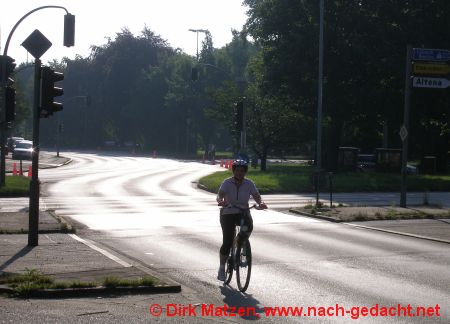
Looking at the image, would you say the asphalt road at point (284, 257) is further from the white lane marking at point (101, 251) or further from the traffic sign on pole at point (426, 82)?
the traffic sign on pole at point (426, 82)

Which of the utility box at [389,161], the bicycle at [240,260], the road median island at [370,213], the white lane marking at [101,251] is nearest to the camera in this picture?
the bicycle at [240,260]

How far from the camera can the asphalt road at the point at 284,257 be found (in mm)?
9578

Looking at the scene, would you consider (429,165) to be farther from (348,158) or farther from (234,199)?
(234,199)

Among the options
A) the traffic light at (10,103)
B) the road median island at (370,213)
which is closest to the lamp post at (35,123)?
the traffic light at (10,103)

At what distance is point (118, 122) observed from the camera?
101312 millimetres

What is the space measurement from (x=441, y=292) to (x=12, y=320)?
5.18m

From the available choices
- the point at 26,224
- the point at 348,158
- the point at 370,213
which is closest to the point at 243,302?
the point at 26,224

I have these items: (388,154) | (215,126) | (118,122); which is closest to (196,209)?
(388,154)

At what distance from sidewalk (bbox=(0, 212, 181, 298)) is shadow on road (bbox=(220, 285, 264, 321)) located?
0.66 metres

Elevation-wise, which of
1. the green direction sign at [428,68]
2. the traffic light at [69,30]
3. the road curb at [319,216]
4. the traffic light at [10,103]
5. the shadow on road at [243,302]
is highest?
the traffic light at [69,30]

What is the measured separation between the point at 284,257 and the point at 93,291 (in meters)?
4.59

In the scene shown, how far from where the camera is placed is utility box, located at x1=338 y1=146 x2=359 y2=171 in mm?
50969

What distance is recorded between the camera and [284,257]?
1352cm

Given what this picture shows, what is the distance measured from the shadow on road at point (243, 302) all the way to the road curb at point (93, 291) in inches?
25.6
